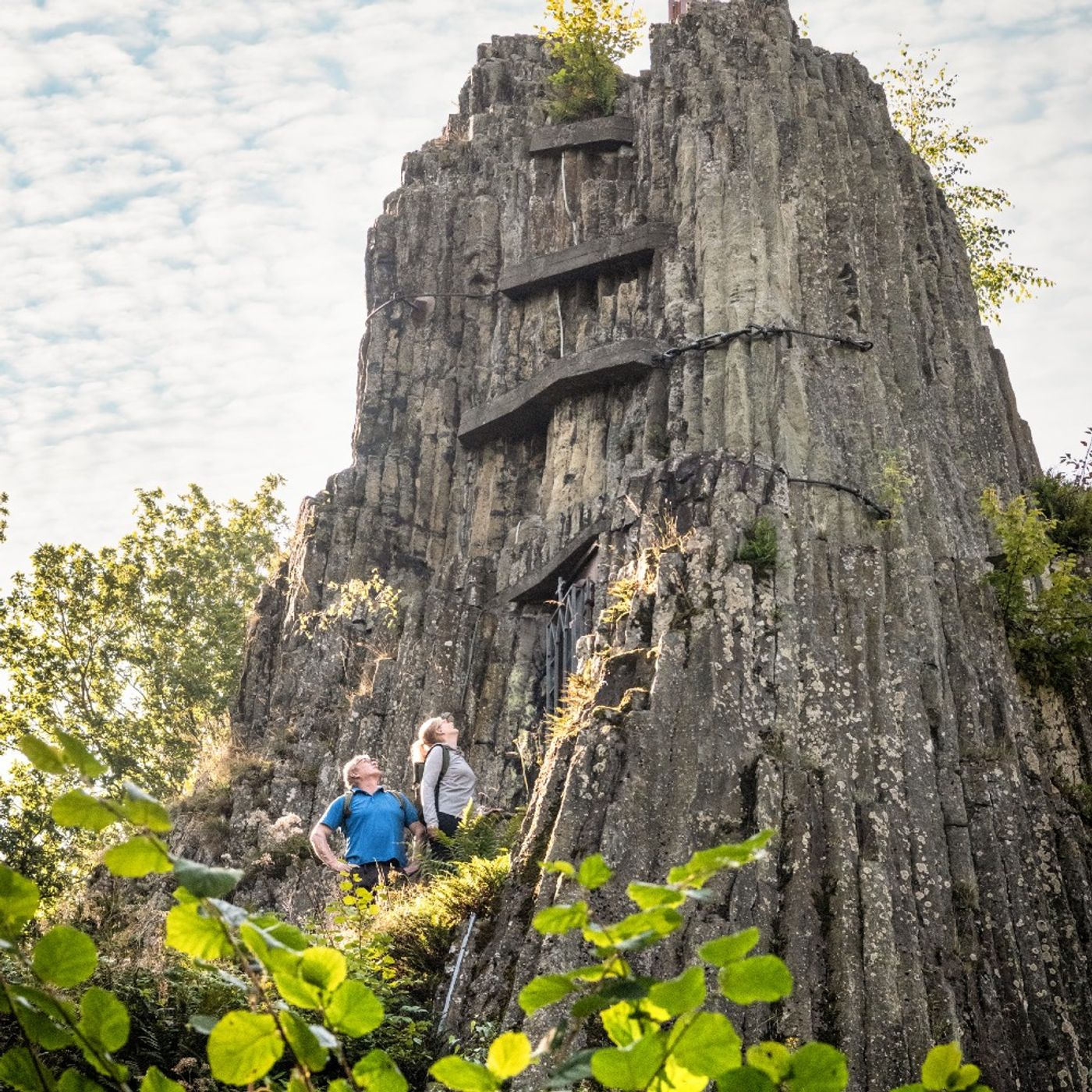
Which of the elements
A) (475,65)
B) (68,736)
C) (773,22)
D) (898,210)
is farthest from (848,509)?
(68,736)

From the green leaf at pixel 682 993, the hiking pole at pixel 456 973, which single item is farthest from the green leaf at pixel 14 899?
the hiking pole at pixel 456 973

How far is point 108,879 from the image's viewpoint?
1969cm

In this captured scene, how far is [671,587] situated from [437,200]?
48.0 feet

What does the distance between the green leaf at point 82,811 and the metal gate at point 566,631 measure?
53.4 ft

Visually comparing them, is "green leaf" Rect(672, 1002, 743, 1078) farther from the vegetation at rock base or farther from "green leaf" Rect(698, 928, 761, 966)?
the vegetation at rock base

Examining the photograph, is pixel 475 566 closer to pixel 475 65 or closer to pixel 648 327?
pixel 648 327

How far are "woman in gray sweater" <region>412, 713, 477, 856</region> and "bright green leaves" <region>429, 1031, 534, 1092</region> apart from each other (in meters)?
11.7

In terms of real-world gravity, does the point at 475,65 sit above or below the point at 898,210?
above

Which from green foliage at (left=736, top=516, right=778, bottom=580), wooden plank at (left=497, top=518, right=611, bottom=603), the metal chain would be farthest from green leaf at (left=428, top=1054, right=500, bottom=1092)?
the metal chain

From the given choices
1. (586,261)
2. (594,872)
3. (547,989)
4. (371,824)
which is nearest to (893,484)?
(586,261)

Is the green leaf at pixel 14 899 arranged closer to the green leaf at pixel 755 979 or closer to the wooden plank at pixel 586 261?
the green leaf at pixel 755 979

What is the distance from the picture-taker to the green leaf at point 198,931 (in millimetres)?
2148

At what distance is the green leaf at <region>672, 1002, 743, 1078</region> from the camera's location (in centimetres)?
204

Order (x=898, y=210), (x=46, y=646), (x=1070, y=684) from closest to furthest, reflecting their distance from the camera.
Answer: (x=1070, y=684) → (x=898, y=210) → (x=46, y=646)
